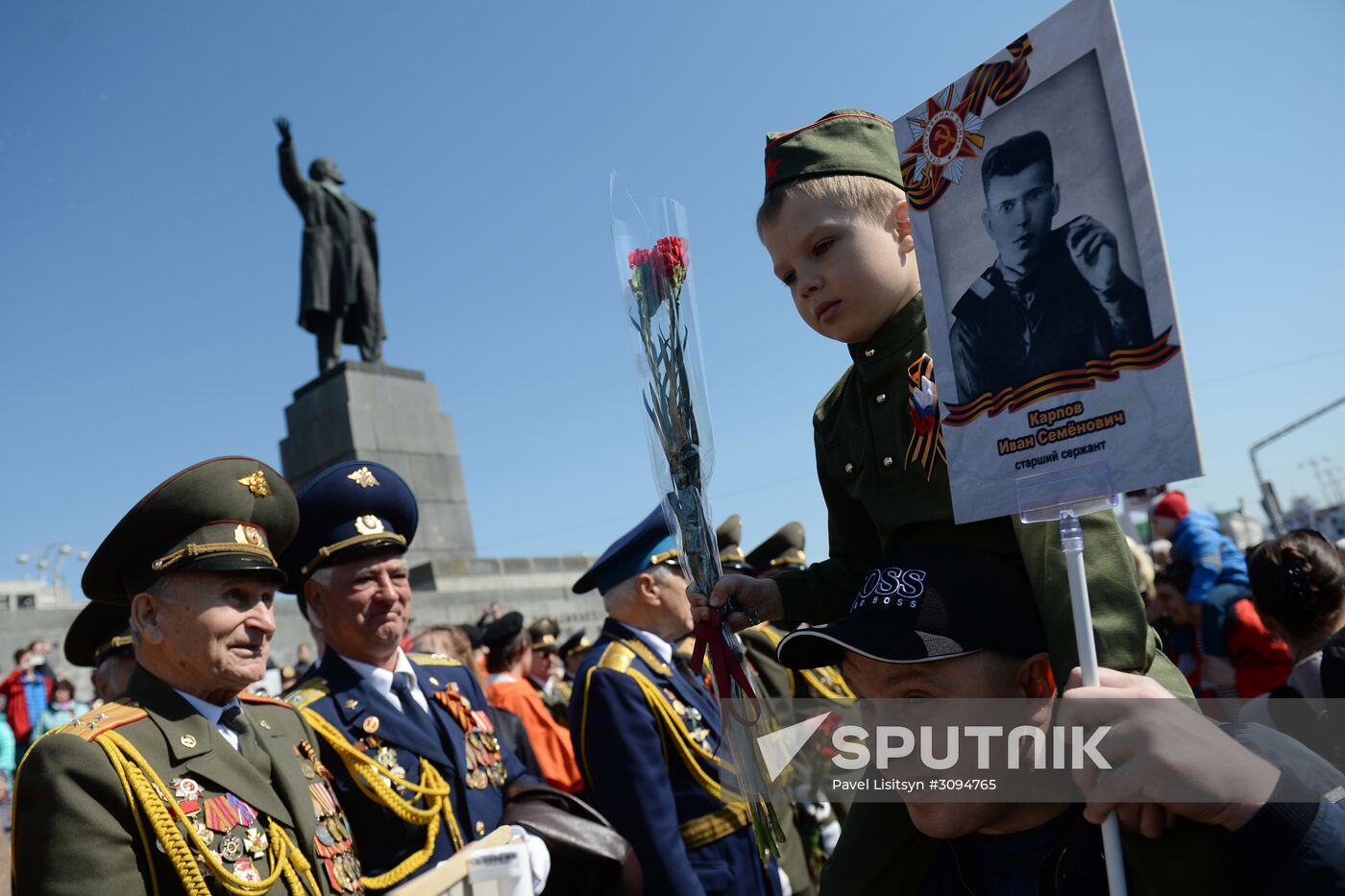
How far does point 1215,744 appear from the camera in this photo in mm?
1529

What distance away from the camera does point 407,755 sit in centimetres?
387

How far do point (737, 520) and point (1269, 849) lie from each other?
6.88m

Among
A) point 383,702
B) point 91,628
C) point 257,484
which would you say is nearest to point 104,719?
point 257,484

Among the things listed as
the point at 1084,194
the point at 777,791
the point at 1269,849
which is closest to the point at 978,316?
the point at 1084,194

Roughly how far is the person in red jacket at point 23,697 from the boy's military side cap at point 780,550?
8.10 m

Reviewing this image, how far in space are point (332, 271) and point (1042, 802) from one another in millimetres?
21032

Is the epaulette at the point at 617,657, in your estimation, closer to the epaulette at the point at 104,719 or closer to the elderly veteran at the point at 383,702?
the elderly veteran at the point at 383,702

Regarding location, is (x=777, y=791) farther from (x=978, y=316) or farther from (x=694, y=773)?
(x=694, y=773)

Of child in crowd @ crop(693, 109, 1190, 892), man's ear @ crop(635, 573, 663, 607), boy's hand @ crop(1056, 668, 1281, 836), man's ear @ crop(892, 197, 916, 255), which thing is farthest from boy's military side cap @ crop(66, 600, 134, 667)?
boy's hand @ crop(1056, 668, 1281, 836)

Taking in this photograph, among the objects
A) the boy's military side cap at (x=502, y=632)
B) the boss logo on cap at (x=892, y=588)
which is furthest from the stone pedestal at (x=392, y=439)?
the boss logo on cap at (x=892, y=588)

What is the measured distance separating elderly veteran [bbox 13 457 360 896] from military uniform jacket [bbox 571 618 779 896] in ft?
4.65

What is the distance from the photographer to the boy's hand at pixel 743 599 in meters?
2.44

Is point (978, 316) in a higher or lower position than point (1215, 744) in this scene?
higher

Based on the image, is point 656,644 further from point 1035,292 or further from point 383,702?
point 1035,292
